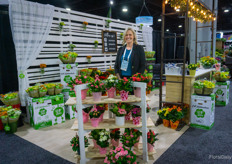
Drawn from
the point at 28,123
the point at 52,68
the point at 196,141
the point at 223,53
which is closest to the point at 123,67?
the point at 196,141

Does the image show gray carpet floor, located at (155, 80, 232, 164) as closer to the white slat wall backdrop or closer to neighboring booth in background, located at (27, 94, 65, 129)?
neighboring booth in background, located at (27, 94, 65, 129)

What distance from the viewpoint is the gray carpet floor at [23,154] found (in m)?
2.57

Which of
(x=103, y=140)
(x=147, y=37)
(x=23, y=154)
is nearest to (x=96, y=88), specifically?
(x=103, y=140)

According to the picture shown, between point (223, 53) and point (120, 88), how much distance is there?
9432mm

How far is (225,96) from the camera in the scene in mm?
A: 4883

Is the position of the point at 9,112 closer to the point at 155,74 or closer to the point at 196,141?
the point at 196,141

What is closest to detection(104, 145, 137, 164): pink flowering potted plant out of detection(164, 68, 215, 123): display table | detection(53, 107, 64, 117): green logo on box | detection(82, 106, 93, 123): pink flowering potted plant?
detection(82, 106, 93, 123): pink flowering potted plant

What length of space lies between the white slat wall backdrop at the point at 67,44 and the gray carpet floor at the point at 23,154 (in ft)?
4.89

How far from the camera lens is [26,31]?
13.0 feet

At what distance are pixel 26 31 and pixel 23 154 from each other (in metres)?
2.55

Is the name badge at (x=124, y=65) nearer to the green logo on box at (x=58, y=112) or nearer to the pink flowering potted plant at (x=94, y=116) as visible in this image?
the pink flowering potted plant at (x=94, y=116)

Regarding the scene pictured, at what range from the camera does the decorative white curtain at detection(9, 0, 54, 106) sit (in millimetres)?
3809

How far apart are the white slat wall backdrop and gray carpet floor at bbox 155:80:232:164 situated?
10.7 feet

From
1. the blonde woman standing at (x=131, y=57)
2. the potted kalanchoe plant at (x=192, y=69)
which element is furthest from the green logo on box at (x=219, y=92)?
the blonde woman standing at (x=131, y=57)
